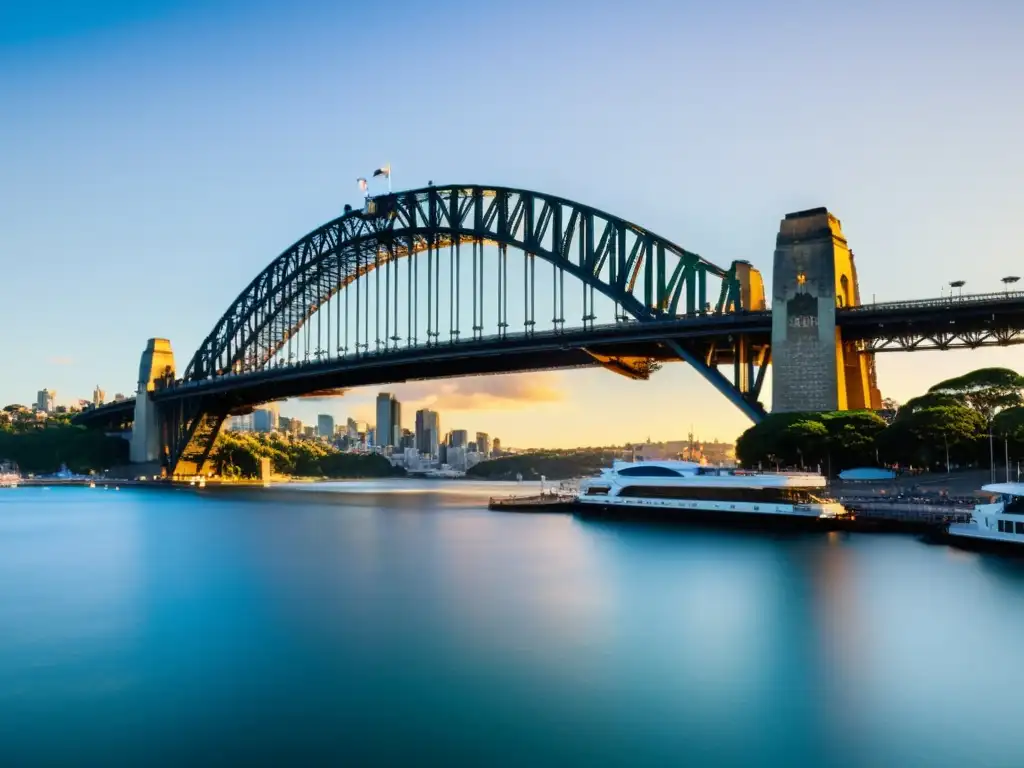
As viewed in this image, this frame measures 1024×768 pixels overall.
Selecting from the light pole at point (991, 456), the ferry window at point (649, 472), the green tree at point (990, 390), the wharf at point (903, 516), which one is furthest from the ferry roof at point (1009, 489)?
the green tree at point (990, 390)

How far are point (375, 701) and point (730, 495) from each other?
112ft

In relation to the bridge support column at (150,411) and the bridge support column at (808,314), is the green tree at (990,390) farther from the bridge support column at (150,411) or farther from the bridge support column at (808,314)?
the bridge support column at (150,411)

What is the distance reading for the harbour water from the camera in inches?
608

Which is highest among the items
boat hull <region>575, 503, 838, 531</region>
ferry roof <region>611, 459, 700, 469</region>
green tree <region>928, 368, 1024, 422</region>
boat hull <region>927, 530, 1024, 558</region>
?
green tree <region>928, 368, 1024, 422</region>

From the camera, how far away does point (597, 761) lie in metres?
14.5

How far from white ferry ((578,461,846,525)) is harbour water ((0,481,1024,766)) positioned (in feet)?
15.0

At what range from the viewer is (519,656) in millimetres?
21266

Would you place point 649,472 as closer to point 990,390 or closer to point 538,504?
point 538,504

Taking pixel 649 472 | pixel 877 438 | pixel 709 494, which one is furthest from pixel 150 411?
pixel 877 438

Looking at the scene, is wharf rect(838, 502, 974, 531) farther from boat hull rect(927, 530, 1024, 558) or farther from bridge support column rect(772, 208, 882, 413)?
bridge support column rect(772, 208, 882, 413)

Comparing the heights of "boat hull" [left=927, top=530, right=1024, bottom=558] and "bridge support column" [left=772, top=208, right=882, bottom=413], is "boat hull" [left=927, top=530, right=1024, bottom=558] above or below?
below

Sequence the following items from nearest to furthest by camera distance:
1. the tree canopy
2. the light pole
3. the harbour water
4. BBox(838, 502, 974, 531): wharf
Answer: the harbour water
BBox(838, 502, 974, 531): wharf
the light pole
the tree canopy

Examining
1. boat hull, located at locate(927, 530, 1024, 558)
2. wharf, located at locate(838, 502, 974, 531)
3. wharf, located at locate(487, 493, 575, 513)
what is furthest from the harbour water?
wharf, located at locate(487, 493, 575, 513)

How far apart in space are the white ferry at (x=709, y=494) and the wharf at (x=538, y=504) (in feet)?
23.2
